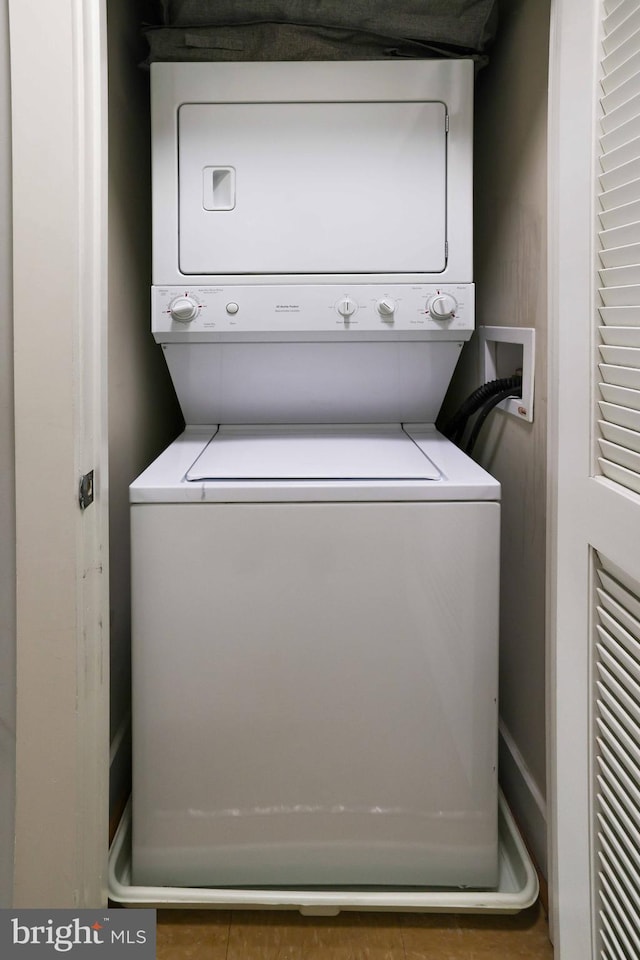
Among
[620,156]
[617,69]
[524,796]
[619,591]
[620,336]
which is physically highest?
[617,69]

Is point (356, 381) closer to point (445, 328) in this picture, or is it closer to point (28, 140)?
point (445, 328)

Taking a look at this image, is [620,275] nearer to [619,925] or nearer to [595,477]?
[595,477]

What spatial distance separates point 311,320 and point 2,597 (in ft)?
2.90

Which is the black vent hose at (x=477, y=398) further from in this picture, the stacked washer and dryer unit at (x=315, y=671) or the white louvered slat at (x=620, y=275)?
the white louvered slat at (x=620, y=275)

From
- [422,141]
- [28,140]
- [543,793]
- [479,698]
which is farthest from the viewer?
[422,141]

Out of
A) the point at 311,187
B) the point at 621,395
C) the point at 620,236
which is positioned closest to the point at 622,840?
the point at 621,395

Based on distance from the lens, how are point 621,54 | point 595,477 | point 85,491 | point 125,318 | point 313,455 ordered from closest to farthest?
1. point 621,54
2. point 595,477
3. point 85,491
4. point 313,455
5. point 125,318

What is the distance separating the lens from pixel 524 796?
1.63 m

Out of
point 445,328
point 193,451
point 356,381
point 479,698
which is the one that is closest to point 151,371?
point 193,451

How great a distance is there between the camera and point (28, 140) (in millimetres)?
1114

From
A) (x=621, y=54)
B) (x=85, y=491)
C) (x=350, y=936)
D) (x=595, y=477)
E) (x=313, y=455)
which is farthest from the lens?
(x=313, y=455)

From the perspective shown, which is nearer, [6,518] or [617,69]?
[617,69]

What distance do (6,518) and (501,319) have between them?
3.99ft

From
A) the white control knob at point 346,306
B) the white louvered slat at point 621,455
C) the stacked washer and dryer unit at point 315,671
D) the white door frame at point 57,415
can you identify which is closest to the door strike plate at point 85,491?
the white door frame at point 57,415
